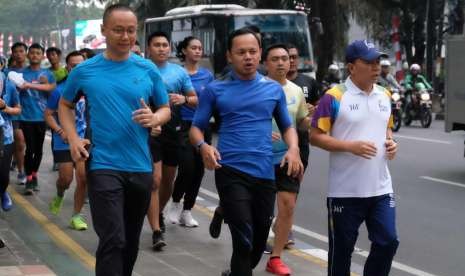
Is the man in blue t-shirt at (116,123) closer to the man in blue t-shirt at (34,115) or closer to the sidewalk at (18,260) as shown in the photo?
the sidewalk at (18,260)

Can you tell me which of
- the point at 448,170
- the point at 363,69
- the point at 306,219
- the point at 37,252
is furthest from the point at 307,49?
the point at 363,69

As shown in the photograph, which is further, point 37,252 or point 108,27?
point 37,252

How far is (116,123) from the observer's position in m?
5.58

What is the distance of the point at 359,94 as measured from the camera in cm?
579

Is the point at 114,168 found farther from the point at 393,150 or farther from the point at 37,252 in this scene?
the point at 37,252

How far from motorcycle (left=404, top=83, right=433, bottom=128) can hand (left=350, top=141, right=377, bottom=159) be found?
1849 cm

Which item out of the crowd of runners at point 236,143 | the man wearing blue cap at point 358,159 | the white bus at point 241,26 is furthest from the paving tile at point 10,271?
the white bus at point 241,26

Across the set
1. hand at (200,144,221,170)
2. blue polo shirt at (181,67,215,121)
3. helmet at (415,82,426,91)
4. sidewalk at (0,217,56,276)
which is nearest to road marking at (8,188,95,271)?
sidewalk at (0,217,56,276)

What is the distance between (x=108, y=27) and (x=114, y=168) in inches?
31.9

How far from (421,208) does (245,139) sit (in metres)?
5.42

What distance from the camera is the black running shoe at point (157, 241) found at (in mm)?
8188

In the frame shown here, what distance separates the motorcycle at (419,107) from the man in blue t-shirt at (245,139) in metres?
18.0

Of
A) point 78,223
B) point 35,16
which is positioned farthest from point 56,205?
point 35,16

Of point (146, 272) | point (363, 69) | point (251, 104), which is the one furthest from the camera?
point (146, 272)
